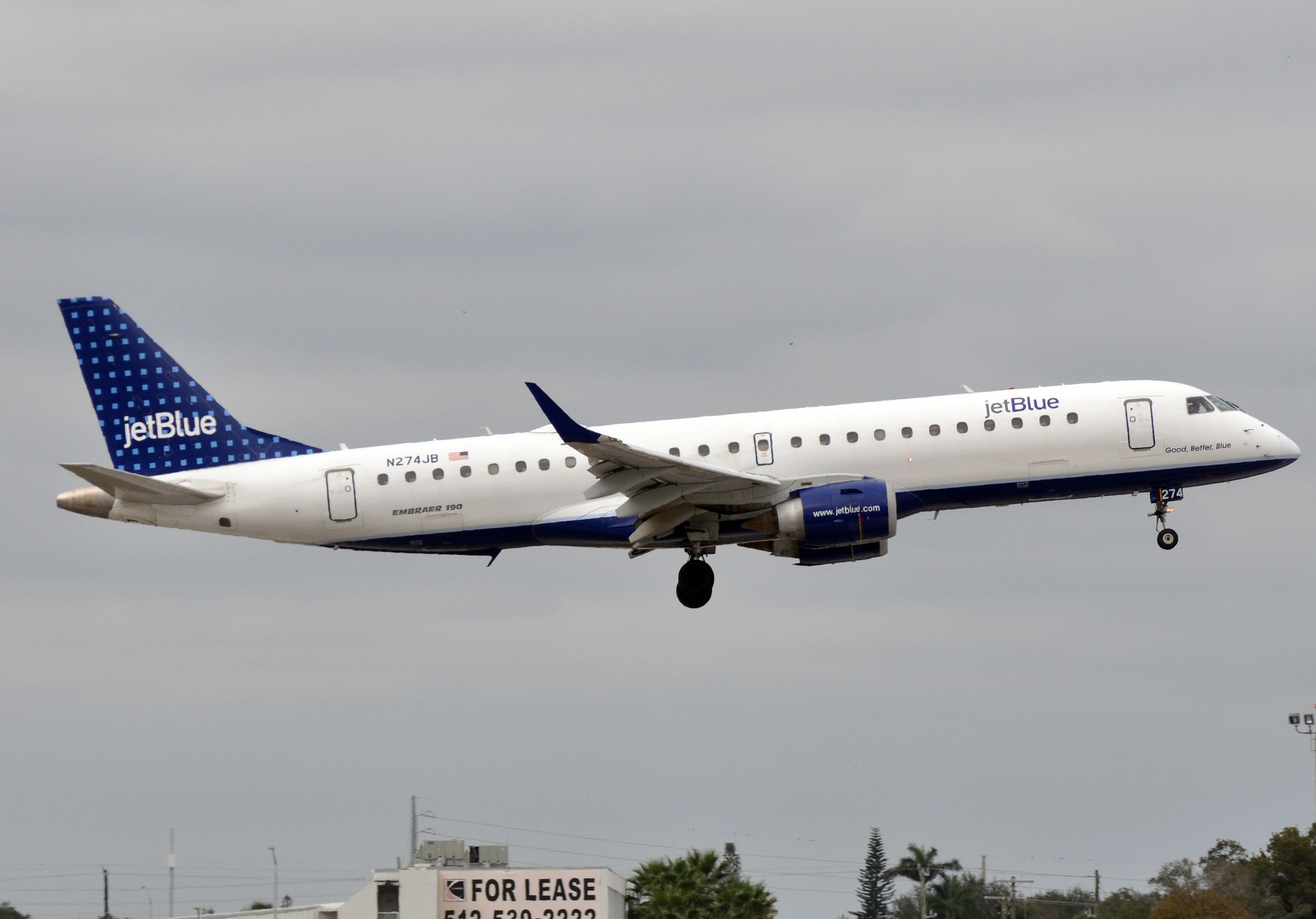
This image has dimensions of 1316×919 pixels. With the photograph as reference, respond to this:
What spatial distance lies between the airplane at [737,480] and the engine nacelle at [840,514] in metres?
0.04

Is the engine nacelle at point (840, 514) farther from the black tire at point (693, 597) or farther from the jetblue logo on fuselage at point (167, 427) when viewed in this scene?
the jetblue logo on fuselage at point (167, 427)

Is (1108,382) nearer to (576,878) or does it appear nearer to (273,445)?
(273,445)

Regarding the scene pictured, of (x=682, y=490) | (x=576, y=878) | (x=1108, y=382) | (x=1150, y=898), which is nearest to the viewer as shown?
(x=682, y=490)

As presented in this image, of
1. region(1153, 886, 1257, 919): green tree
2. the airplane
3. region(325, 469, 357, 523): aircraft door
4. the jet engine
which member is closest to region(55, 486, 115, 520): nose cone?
the airplane

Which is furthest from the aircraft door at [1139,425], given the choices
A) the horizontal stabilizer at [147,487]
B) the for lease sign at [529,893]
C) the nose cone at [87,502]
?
the for lease sign at [529,893]

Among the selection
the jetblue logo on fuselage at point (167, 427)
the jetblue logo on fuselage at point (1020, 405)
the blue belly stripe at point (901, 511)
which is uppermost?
the jetblue logo on fuselage at point (167, 427)

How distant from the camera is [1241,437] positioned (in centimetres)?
5106

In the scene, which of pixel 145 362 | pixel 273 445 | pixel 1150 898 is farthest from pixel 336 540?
pixel 1150 898

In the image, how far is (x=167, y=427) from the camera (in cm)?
5238

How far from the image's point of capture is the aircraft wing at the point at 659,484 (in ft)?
148

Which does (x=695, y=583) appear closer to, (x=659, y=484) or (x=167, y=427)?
(x=659, y=484)

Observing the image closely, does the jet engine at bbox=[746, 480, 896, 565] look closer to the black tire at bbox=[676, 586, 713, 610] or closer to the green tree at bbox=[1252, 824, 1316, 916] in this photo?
the black tire at bbox=[676, 586, 713, 610]

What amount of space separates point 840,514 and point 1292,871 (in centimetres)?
5187

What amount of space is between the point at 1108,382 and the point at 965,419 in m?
4.54
